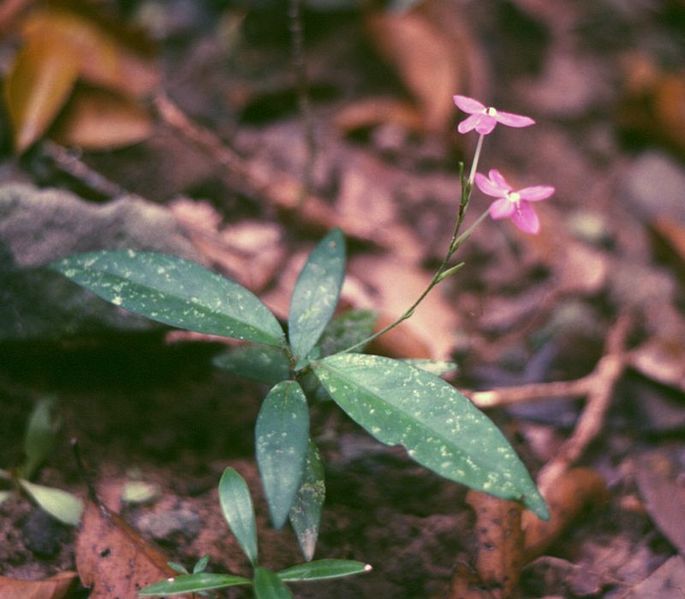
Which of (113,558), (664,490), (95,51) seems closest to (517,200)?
(664,490)

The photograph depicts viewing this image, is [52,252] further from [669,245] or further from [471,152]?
[669,245]

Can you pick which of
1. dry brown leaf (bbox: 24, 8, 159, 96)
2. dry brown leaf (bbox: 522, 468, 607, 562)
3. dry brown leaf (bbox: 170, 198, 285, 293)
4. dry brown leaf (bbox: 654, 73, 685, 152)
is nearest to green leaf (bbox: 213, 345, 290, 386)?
dry brown leaf (bbox: 170, 198, 285, 293)

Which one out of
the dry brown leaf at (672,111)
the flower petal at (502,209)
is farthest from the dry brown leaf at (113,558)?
the dry brown leaf at (672,111)

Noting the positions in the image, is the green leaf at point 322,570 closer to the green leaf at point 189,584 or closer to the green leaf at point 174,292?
the green leaf at point 189,584

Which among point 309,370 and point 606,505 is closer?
point 309,370

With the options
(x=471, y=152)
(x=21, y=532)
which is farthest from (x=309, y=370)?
(x=471, y=152)

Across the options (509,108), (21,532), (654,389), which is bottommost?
(654,389)
